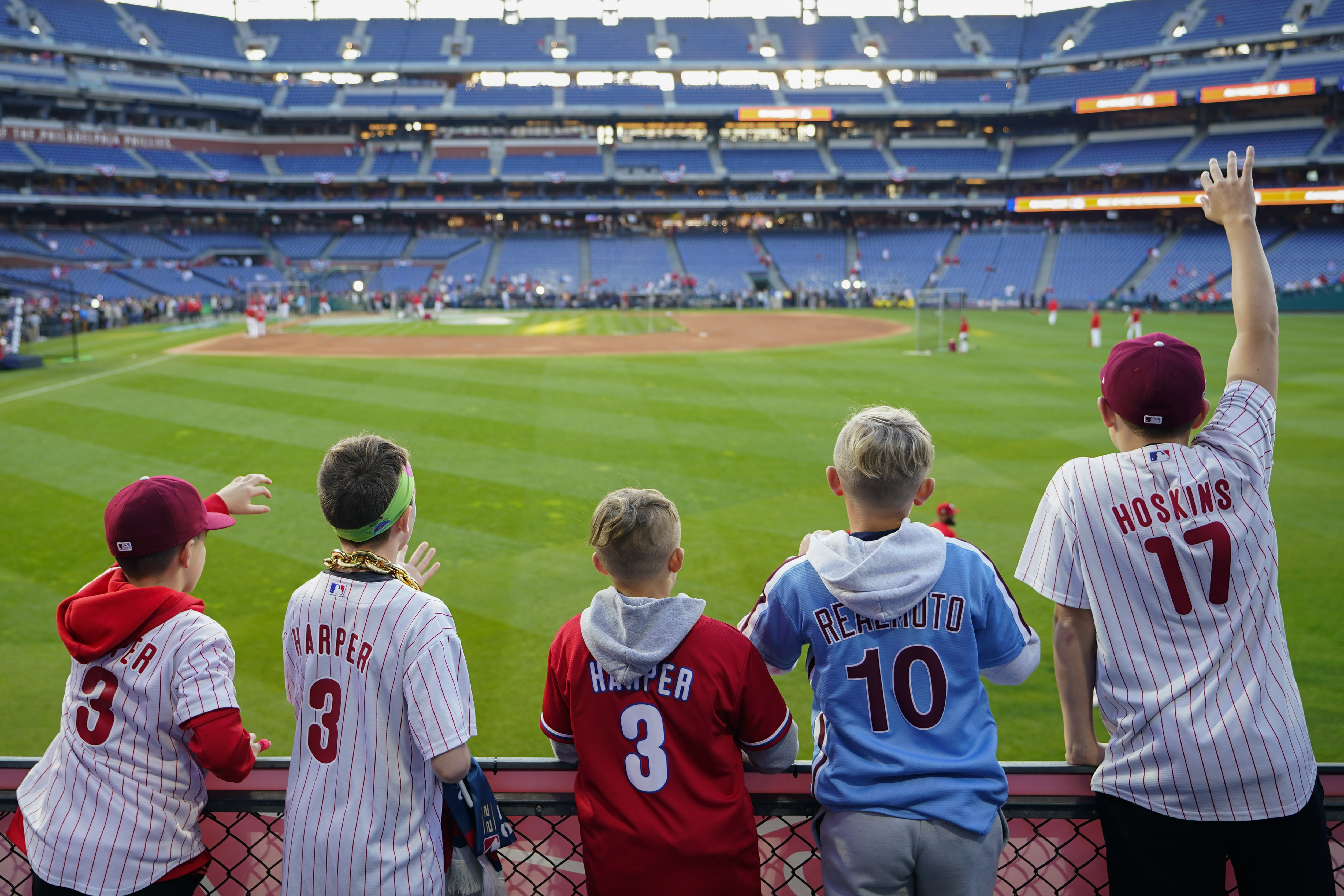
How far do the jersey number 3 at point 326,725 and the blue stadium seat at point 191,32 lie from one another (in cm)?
8207

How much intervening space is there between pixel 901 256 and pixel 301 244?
45.8 m

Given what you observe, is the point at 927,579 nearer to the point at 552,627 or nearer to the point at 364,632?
the point at 364,632

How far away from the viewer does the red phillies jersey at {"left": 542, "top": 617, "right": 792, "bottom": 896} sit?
2631 millimetres

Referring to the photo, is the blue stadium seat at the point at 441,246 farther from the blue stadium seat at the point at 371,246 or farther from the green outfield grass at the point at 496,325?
the green outfield grass at the point at 496,325

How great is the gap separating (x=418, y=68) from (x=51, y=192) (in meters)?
28.3

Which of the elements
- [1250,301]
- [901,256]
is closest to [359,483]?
[1250,301]

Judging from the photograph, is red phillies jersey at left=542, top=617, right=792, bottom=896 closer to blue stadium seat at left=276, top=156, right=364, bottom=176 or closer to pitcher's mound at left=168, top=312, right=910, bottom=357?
pitcher's mound at left=168, top=312, right=910, bottom=357

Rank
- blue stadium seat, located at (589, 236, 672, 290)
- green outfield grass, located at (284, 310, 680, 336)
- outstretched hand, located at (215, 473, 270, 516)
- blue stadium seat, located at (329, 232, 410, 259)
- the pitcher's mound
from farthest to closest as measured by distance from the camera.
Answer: blue stadium seat, located at (329, 232, 410, 259) → blue stadium seat, located at (589, 236, 672, 290) → green outfield grass, located at (284, 310, 680, 336) → the pitcher's mound → outstretched hand, located at (215, 473, 270, 516)

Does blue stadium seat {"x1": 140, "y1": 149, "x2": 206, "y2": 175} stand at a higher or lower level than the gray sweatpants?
higher

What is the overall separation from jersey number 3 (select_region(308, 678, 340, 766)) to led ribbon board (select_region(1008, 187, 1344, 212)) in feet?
188

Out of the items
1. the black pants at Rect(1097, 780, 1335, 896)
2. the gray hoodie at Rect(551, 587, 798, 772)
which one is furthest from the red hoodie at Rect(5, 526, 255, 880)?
the black pants at Rect(1097, 780, 1335, 896)

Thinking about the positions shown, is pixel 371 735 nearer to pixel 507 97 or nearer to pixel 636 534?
pixel 636 534

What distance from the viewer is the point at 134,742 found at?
285 centimetres

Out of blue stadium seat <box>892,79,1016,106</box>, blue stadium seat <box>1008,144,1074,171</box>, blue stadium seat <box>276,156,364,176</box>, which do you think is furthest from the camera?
blue stadium seat <box>276,156,364,176</box>
